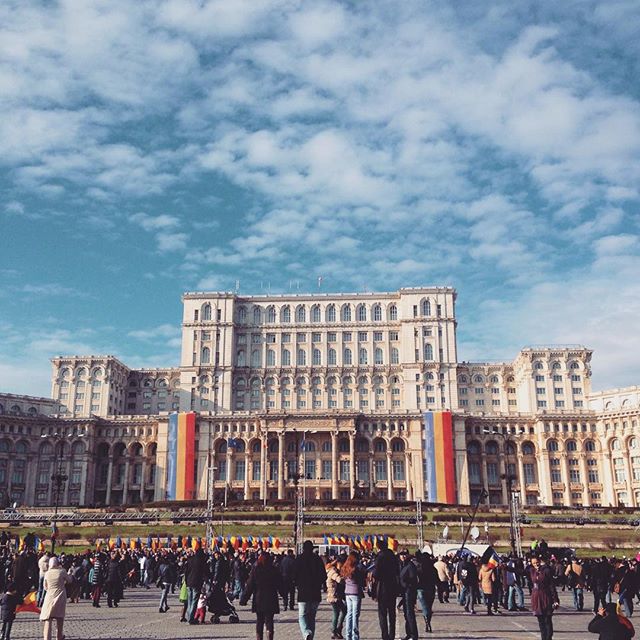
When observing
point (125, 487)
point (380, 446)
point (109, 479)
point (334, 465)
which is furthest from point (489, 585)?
point (109, 479)

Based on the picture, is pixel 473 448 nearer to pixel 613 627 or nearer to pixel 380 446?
pixel 380 446

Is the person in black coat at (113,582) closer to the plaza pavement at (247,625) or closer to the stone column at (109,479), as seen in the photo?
the plaza pavement at (247,625)

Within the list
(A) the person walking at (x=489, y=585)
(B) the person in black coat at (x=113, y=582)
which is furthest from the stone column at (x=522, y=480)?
(B) the person in black coat at (x=113, y=582)

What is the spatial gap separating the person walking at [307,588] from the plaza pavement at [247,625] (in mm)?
2655

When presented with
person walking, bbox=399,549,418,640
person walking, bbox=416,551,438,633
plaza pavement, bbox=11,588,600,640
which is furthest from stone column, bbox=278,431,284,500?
person walking, bbox=399,549,418,640

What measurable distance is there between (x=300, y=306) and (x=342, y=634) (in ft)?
427

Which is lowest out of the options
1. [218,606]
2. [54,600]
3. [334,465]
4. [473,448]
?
[218,606]

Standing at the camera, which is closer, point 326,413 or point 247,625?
point 247,625

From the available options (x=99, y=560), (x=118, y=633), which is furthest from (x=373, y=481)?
(x=118, y=633)

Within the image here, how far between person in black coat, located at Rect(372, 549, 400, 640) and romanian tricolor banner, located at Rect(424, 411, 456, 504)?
10695 centimetres

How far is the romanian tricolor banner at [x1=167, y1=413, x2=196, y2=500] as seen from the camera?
12581 centimetres

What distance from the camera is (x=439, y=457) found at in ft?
415

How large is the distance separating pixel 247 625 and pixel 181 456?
10672 centimetres

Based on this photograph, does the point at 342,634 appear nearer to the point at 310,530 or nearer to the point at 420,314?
the point at 310,530
